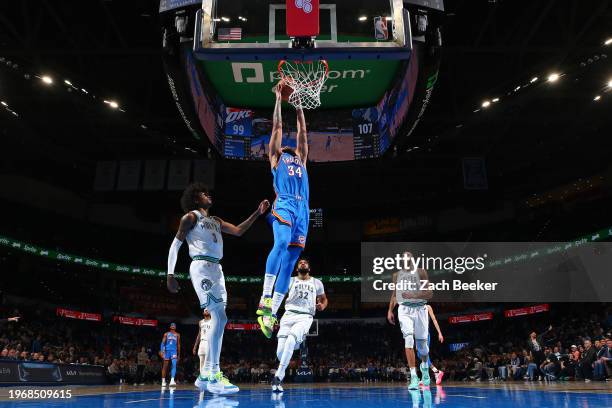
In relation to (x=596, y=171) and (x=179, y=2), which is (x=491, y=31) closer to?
(x=179, y=2)

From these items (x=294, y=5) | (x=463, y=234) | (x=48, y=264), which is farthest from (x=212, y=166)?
(x=463, y=234)

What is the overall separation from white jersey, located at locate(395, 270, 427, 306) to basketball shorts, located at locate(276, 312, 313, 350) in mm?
2040

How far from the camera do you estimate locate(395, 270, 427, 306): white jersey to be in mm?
8953

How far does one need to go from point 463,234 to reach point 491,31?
1639cm

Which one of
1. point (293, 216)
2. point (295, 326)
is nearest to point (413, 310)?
point (295, 326)

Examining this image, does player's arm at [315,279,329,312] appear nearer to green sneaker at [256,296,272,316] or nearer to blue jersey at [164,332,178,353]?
green sneaker at [256,296,272,316]

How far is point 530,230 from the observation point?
1043 inches

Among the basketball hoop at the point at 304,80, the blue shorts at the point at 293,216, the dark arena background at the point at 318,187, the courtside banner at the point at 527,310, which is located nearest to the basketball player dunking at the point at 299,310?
the dark arena background at the point at 318,187

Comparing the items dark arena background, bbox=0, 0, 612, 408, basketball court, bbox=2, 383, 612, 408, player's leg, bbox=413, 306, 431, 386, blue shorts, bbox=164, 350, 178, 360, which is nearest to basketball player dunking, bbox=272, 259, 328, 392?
dark arena background, bbox=0, 0, 612, 408

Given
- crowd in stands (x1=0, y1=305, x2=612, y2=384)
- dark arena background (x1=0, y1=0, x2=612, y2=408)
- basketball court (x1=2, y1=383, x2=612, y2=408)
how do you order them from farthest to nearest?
crowd in stands (x1=0, y1=305, x2=612, y2=384) → dark arena background (x1=0, y1=0, x2=612, y2=408) → basketball court (x1=2, y1=383, x2=612, y2=408)

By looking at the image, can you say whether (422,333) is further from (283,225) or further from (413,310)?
(283,225)

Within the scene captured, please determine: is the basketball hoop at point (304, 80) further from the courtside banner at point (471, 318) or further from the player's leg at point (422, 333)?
the courtside banner at point (471, 318)

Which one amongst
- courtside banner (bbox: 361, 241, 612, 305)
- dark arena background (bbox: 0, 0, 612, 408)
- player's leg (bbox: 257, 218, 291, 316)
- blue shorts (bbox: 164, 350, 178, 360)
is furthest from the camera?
courtside banner (bbox: 361, 241, 612, 305)

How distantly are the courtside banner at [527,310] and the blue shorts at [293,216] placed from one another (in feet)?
77.4
